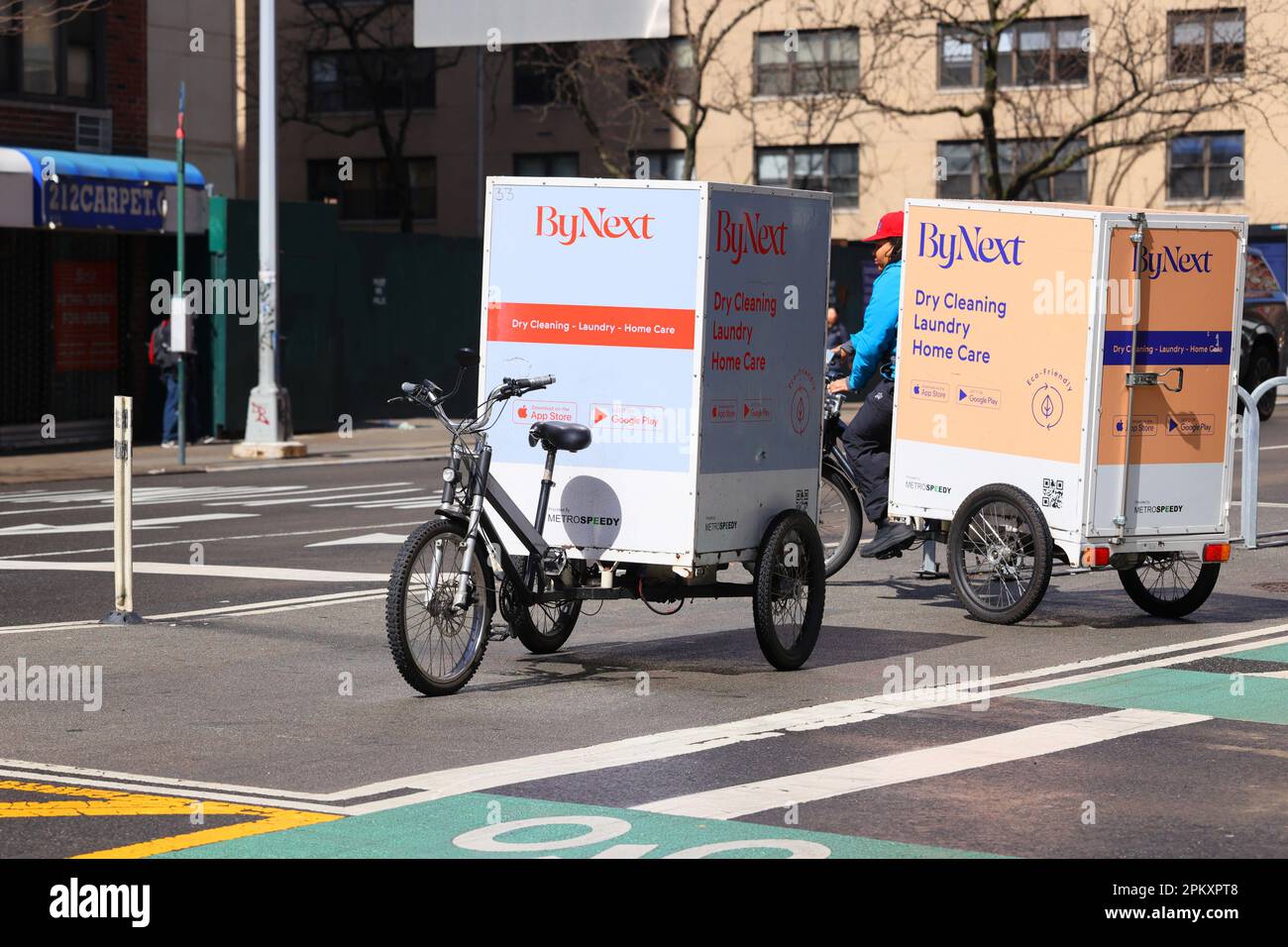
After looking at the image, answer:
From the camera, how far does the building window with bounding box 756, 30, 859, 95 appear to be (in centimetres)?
5278

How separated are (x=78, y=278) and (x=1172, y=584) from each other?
1876 centimetres

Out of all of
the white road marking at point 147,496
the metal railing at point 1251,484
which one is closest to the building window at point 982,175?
the white road marking at point 147,496

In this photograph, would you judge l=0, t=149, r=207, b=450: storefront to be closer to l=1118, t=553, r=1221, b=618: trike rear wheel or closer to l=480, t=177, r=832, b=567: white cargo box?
l=480, t=177, r=832, b=567: white cargo box

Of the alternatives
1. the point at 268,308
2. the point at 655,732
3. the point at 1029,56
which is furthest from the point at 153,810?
the point at 1029,56

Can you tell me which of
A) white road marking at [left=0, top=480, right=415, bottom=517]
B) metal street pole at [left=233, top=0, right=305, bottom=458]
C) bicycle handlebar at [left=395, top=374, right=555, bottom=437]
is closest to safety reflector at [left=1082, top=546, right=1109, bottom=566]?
bicycle handlebar at [left=395, top=374, right=555, bottom=437]

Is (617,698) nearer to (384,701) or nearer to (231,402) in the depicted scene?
(384,701)

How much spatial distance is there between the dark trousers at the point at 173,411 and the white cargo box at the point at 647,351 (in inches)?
649

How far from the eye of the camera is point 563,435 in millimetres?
9516

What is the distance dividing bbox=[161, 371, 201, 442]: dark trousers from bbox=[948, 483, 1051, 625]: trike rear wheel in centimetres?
1613

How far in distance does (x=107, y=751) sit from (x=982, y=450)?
18.8ft

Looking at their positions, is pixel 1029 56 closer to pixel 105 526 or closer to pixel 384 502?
pixel 384 502

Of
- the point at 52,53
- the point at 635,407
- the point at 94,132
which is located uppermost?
the point at 52,53
